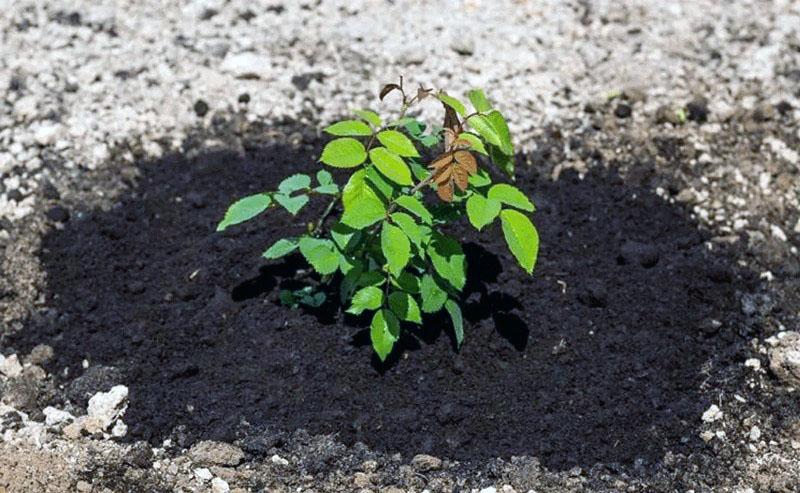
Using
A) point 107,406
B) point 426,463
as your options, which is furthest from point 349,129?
point 107,406

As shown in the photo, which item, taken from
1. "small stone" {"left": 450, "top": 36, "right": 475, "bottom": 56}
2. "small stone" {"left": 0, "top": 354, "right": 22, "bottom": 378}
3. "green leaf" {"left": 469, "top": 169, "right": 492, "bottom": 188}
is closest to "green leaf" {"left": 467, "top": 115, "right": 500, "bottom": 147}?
"green leaf" {"left": 469, "top": 169, "right": 492, "bottom": 188}

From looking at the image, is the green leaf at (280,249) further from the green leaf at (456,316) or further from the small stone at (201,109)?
the small stone at (201,109)

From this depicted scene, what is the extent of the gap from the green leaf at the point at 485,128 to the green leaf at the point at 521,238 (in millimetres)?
212

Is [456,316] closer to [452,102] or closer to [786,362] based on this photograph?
[452,102]

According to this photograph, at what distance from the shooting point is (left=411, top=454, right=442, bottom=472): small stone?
Answer: 342 centimetres

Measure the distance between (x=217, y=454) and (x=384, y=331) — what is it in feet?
2.10

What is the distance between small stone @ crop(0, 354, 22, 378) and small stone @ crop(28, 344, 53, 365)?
0.14 ft

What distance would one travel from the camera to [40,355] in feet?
12.4

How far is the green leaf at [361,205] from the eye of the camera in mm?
3139

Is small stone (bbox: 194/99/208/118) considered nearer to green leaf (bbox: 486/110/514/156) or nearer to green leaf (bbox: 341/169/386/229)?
green leaf (bbox: 341/169/386/229)

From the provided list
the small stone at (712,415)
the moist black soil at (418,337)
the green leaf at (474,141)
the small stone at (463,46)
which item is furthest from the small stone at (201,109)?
the small stone at (712,415)

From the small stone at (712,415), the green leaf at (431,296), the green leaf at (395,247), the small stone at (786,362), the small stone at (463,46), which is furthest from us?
the small stone at (463,46)

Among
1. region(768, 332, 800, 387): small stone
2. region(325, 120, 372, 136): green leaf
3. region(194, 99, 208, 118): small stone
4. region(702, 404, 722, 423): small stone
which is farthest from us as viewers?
region(194, 99, 208, 118): small stone

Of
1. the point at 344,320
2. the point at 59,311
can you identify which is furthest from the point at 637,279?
the point at 59,311
